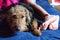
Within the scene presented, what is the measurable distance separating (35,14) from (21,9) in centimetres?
34

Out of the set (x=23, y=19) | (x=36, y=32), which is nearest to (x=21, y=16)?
(x=23, y=19)

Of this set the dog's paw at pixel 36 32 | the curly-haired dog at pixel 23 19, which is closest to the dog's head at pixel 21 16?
the curly-haired dog at pixel 23 19

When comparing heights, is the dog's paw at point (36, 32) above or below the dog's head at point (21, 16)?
below

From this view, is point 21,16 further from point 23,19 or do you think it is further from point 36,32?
point 36,32

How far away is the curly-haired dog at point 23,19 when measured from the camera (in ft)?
5.25

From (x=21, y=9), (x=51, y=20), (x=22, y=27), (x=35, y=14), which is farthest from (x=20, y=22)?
(x=35, y=14)

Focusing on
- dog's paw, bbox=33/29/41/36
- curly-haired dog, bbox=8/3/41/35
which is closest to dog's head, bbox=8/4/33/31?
curly-haired dog, bbox=8/3/41/35

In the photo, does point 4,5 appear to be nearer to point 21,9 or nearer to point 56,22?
point 21,9

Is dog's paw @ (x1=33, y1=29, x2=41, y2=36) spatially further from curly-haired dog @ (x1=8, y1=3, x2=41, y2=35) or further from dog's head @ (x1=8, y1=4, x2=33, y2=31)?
dog's head @ (x1=8, y1=4, x2=33, y2=31)

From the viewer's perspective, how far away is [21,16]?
5.50 feet

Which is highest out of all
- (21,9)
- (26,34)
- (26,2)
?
(26,2)

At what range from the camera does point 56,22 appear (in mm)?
1850

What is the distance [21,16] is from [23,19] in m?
0.04

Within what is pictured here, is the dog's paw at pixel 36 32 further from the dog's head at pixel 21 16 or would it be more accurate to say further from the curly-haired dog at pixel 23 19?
the dog's head at pixel 21 16
